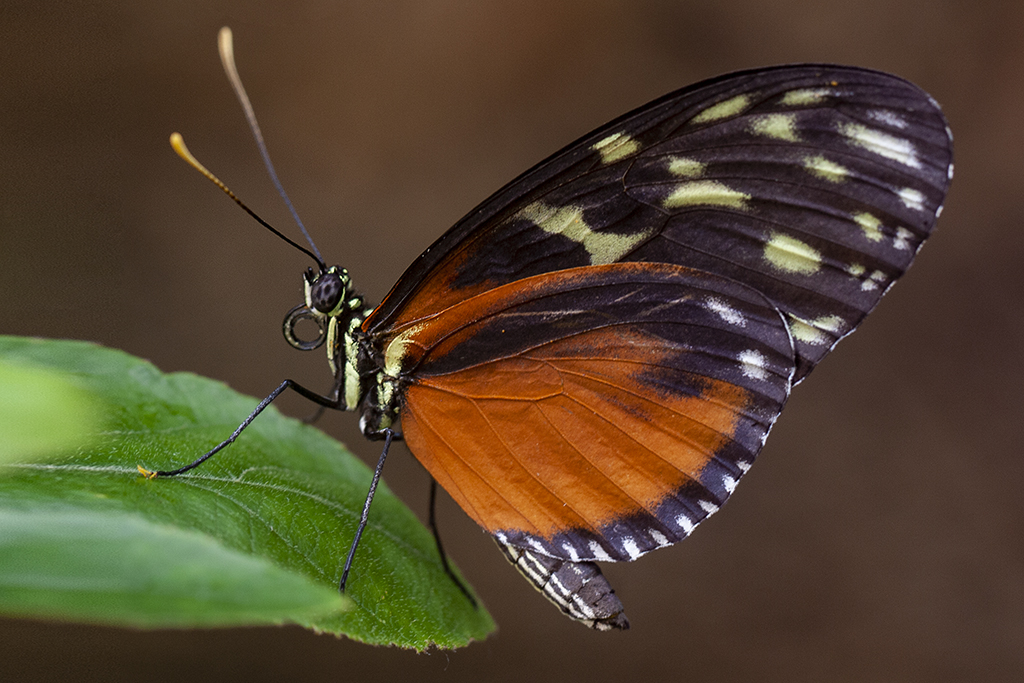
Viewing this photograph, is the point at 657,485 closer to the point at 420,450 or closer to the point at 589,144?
the point at 420,450

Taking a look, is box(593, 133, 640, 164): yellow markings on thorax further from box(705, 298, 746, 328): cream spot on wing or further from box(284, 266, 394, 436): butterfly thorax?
box(284, 266, 394, 436): butterfly thorax

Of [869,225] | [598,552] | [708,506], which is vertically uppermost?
[869,225]

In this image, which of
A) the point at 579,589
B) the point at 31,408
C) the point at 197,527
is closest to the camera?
the point at 31,408

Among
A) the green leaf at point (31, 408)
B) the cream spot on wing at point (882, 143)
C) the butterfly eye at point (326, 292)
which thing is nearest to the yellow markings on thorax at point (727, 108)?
the cream spot on wing at point (882, 143)

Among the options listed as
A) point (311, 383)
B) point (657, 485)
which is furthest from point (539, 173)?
point (311, 383)

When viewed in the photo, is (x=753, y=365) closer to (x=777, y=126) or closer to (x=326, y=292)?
(x=777, y=126)

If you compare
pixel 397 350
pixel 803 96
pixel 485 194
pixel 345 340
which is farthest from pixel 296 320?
pixel 485 194
